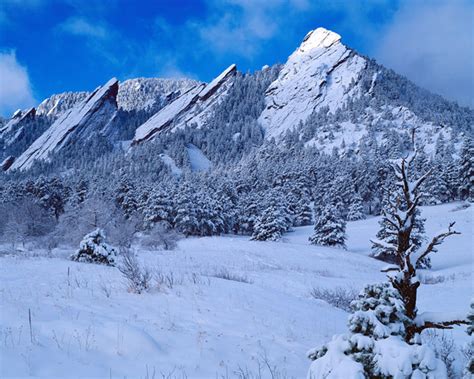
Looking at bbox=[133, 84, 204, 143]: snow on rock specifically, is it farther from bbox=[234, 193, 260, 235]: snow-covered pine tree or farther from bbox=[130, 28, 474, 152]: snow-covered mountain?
bbox=[234, 193, 260, 235]: snow-covered pine tree

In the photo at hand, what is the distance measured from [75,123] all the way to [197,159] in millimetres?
68955

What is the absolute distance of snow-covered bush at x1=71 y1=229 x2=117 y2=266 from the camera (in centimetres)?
1545

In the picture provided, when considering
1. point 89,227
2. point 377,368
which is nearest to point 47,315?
point 377,368

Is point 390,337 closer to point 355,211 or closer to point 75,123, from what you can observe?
point 355,211

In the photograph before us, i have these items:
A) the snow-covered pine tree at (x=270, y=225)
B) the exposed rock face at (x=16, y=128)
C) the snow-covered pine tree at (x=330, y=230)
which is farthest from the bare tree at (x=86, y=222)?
the exposed rock face at (x=16, y=128)

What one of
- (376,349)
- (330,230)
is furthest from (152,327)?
(330,230)

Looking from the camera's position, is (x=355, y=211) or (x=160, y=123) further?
(x=160, y=123)

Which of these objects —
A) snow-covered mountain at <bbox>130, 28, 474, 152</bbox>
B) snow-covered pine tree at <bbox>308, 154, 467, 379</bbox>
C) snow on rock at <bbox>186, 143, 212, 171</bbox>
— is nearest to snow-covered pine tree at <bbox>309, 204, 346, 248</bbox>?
snow-covered pine tree at <bbox>308, 154, 467, 379</bbox>

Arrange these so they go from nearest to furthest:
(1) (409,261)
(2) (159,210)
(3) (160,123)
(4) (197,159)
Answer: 1. (1) (409,261)
2. (2) (159,210)
3. (4) (197,159)
4. (3) (160,123)

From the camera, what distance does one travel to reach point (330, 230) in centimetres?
3884

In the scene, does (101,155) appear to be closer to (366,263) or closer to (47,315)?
(366,263)

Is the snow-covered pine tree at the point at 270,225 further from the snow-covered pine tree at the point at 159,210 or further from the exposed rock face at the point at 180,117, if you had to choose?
the exposed rock face at the point at 180,117

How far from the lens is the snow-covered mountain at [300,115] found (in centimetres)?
11912

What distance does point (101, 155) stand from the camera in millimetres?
157000
